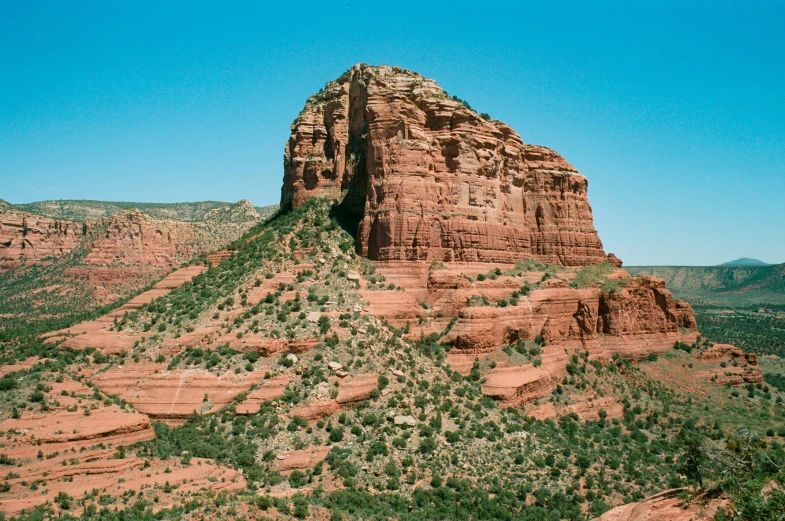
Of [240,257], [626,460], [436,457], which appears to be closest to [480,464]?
[436,457]

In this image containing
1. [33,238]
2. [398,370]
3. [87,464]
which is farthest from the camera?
[33,238]

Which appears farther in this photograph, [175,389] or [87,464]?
[175,389]

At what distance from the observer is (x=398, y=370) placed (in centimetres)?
3969

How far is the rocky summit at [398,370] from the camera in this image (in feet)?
93.8

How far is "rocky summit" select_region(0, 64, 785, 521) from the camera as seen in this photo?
28578 mm

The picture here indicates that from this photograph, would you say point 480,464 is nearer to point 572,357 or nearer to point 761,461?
point 761,461

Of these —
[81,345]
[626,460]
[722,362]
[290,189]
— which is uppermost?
[290,189]

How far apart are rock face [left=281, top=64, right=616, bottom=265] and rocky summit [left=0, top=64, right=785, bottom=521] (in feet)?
0.68

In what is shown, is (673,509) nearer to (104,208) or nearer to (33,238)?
(33,238)

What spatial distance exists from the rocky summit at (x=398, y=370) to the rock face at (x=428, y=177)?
0.21 m

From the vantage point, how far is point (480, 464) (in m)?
34.9

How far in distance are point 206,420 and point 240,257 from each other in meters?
19.2

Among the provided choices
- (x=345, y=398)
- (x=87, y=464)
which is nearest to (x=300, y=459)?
(x=345, y=398)

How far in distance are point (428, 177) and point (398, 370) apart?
17028 mm
